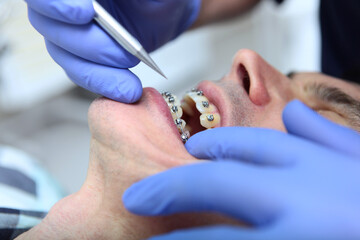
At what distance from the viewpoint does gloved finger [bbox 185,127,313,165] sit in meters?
0.60

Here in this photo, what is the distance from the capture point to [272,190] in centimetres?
51

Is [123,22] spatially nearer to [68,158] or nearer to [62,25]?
[62,25]

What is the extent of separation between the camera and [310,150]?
23.2 inches

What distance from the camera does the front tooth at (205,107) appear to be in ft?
3.01

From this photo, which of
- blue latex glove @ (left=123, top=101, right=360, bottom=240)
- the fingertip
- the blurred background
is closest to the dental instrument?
the fingertip

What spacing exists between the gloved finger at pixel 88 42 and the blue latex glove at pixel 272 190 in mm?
327

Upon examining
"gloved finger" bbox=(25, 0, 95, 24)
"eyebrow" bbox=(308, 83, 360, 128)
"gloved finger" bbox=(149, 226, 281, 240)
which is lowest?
"eyebrow" bbox=(308, 83, 360, 128)

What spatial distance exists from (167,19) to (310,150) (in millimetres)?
729

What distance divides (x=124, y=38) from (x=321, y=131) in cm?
43

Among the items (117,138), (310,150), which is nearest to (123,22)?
(117,138)

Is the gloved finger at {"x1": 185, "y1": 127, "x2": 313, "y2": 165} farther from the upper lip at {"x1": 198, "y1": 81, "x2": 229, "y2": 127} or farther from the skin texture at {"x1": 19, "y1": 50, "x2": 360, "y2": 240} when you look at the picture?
the upper lip at {"x1": 198, "y1": 81, "x2": 229, "y2": 127}

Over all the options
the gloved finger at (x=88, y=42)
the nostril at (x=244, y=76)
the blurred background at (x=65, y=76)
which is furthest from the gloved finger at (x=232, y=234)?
the blurred background at (x=65, y=76)

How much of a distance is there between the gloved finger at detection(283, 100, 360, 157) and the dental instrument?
29 cm

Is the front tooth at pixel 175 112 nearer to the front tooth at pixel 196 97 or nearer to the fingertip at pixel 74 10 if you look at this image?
the front tooth at pixel 196 97
